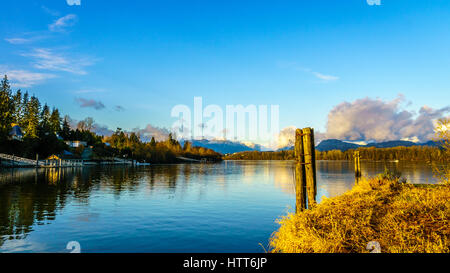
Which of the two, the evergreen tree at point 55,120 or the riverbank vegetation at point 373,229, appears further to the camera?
the evergreen tree at point 55,120

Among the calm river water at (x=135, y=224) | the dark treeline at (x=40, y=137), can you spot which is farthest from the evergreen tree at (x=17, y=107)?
the calm river water at (x=135, y=224)

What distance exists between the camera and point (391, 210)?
10242mm

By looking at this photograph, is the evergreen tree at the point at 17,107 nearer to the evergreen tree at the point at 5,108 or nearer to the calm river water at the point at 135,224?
the evergreen tree at the point at 5,108

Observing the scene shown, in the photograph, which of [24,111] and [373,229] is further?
[24,111]

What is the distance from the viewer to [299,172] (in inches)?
491

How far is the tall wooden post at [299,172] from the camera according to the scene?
12281 millimetres

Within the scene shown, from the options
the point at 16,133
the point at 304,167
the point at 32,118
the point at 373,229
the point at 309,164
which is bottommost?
the point at 373,229

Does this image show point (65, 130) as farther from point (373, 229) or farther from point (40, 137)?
point (373, 229)

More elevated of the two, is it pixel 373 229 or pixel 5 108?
pixel 5 108

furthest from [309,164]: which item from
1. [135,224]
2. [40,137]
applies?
[40,137]

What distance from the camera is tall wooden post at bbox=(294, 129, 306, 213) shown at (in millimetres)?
12281

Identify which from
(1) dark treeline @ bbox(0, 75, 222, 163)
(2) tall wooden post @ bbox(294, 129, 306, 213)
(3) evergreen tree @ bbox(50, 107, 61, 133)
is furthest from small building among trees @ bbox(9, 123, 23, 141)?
(2) tall wooden post @ bbox(294, 129, 306, 213)
